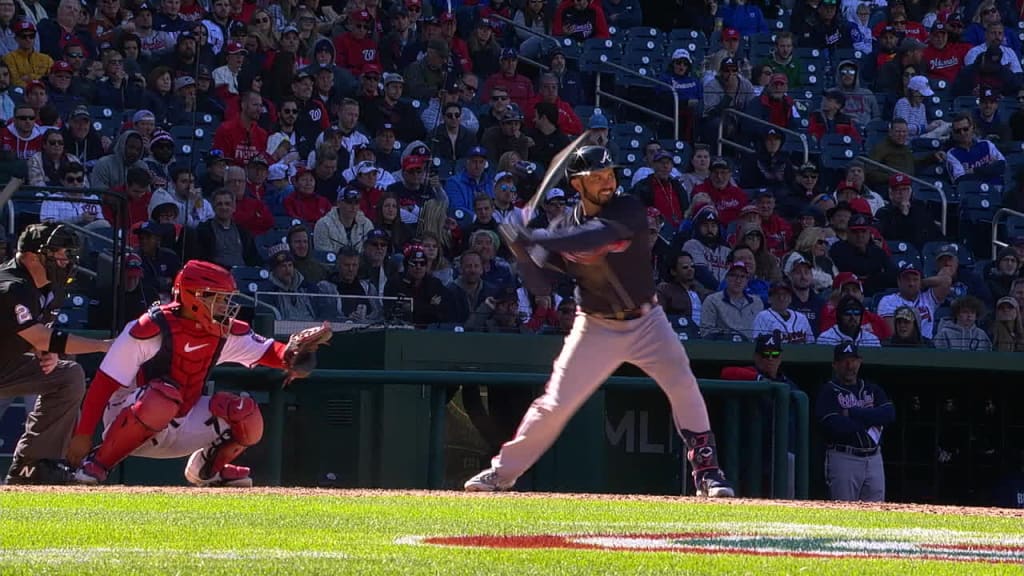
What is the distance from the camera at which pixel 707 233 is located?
1319 cm

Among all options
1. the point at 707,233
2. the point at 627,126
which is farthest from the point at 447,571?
the point at 627,126

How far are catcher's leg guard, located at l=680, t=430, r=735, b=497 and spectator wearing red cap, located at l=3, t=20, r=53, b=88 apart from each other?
24.6 ft

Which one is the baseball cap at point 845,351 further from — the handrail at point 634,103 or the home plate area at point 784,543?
the handrail at point 634,103

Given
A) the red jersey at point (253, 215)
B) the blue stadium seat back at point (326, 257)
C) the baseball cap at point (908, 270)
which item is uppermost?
the red jersey at point (253, 215)

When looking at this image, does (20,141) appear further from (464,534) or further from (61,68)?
(464,534)

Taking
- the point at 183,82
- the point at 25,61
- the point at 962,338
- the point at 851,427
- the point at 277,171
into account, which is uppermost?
→ the point at 25,61

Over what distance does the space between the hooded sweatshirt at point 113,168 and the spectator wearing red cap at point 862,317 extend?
16.2ft

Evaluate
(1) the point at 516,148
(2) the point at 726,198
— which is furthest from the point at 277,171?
(2) the point at 726,198

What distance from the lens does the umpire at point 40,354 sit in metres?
8.38

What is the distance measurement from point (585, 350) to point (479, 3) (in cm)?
1023

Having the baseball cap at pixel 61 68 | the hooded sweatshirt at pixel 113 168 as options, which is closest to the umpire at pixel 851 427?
the hooded sweatshirt at pixel 113 168

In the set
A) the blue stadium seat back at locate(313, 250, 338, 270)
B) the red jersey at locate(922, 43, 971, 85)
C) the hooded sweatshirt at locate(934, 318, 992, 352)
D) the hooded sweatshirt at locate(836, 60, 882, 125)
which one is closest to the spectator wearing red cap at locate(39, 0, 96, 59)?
the blue stadium seat back at locate(313, 250, 338, 270)

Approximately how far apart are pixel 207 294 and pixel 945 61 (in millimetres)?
11176

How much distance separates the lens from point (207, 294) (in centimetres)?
834
